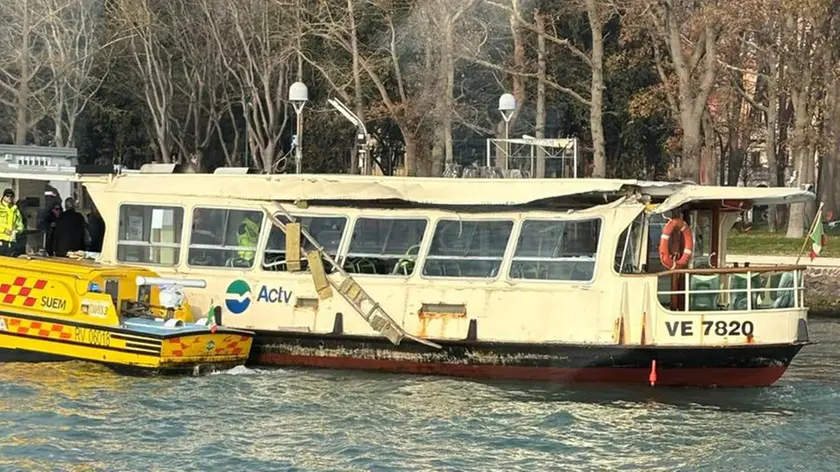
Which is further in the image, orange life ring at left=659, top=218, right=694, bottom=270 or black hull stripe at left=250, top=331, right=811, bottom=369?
orange life ring at left=659, top=218, right=694, bottom=270

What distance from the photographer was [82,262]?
18891 mm

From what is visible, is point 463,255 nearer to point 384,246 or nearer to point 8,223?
point 384,246

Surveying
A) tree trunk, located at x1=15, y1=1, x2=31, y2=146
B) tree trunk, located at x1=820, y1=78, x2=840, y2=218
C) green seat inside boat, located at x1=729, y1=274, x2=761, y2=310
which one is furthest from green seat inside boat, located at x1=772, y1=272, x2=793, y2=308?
tree trunk, located at x1=15, y1=1, x2=31, y2=146

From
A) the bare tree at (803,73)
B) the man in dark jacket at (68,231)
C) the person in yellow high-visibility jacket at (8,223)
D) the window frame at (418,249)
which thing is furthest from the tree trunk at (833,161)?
the person in yellow high-visibility jacket at (8,223)

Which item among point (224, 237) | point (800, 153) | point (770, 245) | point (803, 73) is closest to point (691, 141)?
point (770, 245)

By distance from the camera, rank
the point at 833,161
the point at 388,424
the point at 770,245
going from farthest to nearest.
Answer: the point at 833,161 < the point at 770,245 < the point at 388,424

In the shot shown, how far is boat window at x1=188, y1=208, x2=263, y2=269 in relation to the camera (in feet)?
61.0

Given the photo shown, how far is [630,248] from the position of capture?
1745 centimetres

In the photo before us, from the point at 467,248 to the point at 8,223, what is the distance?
7.56 metres

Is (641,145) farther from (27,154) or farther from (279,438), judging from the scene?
(279,438)

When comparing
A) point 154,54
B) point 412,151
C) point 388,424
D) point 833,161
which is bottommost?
point 388,424

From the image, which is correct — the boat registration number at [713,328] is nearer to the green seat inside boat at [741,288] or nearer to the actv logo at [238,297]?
the green seat inside boat at [741,288]

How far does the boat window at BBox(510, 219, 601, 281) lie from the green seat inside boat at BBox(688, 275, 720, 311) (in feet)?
4.21

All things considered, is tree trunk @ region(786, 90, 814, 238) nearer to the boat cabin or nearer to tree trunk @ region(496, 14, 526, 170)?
tree trunk @ region(496, 14, 526, 170)
